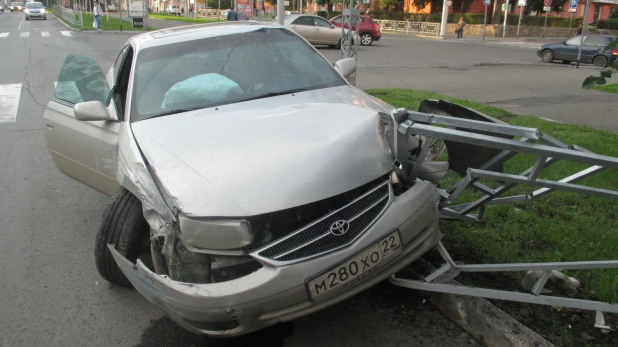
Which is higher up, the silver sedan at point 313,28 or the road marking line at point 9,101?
the silver sedan at point 313,28

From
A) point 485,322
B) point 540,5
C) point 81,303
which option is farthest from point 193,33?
point 540,5

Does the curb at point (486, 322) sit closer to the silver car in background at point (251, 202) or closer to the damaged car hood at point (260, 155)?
the silver car in background at point (251, 202)

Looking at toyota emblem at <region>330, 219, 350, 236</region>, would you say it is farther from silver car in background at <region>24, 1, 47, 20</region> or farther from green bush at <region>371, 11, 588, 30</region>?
silver car in background at <region>24, 1, 47, 20</region>

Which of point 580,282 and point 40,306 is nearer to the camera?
point 580,282

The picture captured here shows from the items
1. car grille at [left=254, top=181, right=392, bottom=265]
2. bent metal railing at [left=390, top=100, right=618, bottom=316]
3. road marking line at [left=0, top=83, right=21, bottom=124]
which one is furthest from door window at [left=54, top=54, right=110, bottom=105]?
road marking line at [left=0, top=83, right=21, bottom=124]

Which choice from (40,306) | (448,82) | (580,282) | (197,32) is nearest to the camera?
(580,282)

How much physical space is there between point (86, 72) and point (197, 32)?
1.25m

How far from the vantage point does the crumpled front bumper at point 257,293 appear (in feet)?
8.20

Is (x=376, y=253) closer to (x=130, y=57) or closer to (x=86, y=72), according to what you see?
(x=130, y=57)

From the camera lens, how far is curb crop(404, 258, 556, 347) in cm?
283

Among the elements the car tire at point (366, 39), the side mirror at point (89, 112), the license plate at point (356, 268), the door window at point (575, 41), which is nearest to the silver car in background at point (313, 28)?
the car tire at point (366, 39)

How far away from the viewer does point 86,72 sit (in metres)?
5.04

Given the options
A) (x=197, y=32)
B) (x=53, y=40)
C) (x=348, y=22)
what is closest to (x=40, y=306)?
(x=197, y=32)

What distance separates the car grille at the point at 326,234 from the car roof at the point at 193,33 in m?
2.45
